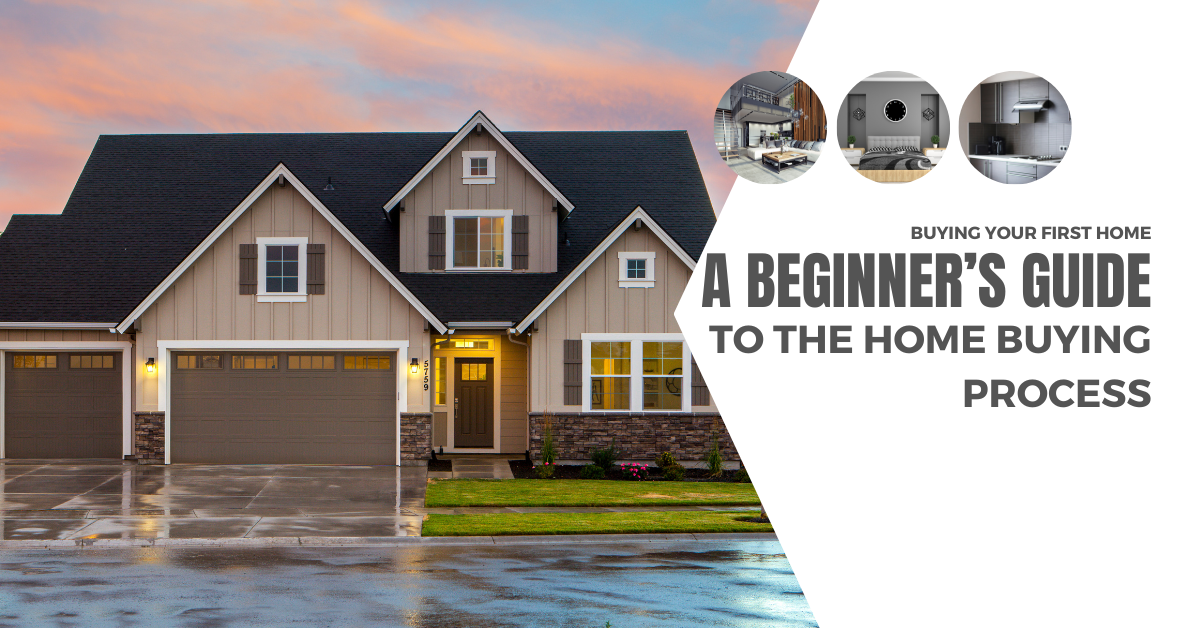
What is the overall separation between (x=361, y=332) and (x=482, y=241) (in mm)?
3503

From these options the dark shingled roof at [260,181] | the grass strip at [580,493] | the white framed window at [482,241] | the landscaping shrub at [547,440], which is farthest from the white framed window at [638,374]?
the white framed window at [482,241]

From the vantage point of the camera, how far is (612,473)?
68.4 ft

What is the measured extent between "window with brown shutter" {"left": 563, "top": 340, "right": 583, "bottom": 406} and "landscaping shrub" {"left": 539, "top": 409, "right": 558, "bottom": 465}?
0.49 m

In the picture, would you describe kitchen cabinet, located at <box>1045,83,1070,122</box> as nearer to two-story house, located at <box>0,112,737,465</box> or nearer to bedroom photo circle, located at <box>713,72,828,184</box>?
bedroom photo circle, located at <box>713,72,828,184</box>

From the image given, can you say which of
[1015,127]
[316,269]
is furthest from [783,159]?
[316,269]

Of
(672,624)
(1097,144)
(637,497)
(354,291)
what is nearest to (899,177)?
(1097,144)

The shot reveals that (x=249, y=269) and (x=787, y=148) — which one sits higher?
(x=249, y=269)

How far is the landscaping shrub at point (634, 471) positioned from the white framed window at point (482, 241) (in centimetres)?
520

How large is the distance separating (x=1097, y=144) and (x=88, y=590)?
9.97m

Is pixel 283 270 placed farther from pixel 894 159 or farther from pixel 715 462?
pixel 894 159

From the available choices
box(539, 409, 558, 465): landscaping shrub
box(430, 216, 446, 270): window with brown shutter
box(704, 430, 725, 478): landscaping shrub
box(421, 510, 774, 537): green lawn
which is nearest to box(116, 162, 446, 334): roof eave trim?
box(430, 216, 446, 270): window with brown shutter

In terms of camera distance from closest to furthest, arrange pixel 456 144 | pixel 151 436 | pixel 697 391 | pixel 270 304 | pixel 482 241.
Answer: pixel 151 436 → pixel 270 304 → pixel 697 391 → pixel 456 144 → pixel 482 241

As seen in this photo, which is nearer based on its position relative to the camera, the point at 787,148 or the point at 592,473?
the point at 787,148

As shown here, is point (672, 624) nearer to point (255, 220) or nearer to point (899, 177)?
point (899, 177)
